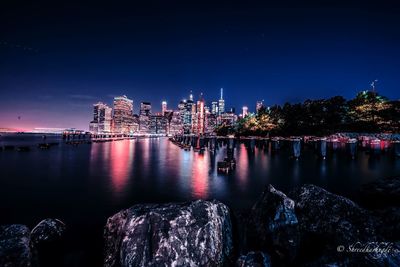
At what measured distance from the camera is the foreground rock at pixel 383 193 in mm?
12516

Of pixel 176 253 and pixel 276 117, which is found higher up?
pixel 276 117

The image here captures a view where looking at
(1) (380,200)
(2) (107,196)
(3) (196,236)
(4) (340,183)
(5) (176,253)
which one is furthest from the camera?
(4) (340,183)

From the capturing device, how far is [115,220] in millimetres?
7109

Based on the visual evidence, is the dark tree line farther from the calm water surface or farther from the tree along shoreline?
the calm water surface

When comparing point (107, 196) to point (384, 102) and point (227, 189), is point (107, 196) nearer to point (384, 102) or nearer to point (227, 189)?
point (227, 189)

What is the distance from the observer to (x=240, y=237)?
7.54 m

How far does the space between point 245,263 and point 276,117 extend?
274ft

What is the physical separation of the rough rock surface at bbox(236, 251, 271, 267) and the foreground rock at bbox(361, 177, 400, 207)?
36.6ft

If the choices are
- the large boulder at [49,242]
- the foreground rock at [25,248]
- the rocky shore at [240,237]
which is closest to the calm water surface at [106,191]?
the large boulder at [49,242]

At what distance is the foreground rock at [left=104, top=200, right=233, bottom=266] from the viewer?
559cm

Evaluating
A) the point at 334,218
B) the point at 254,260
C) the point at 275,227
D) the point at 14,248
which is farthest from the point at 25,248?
the point at 334,218

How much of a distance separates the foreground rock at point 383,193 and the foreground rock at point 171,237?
1181 cm

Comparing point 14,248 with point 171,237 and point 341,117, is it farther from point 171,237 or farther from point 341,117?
point 341,117

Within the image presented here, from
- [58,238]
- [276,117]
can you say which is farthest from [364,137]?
[58,238]
